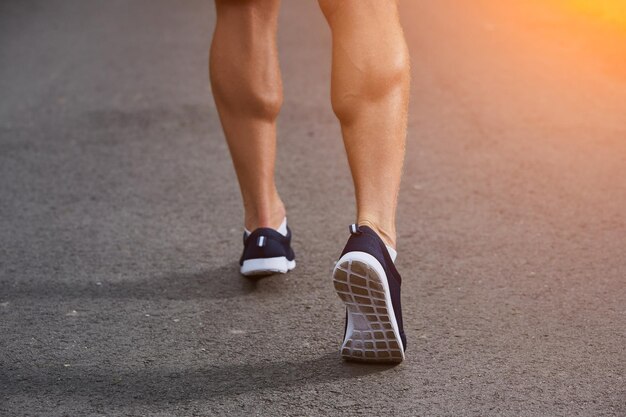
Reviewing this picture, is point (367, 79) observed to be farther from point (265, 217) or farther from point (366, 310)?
point (265, 217)

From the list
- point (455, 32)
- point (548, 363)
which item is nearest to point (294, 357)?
point (548, 363)

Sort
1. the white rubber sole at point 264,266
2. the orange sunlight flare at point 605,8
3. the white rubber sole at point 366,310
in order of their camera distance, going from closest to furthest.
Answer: the white rubber sole at point 366,310
the white rubber sole at point 264,266
the orange sunlight flare at point 605,8

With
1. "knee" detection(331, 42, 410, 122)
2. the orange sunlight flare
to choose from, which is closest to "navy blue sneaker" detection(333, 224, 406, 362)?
"knee" detection(331, 42, 410, 122)

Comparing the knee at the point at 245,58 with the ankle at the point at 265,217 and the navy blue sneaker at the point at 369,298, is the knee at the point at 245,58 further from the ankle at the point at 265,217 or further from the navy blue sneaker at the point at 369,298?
the navy blue sneaker at the point at 369,298

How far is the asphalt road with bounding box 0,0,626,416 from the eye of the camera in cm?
266

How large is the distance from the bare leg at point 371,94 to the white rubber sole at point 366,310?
0.61ft

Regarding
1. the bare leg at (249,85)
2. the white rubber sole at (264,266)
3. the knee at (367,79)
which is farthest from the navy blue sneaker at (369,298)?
the bare leg at (249,85)

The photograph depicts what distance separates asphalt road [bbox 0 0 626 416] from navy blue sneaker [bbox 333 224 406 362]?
0.06 meters

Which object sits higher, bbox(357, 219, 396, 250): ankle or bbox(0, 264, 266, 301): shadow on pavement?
bbox(357, 219, 396, 250): ankle

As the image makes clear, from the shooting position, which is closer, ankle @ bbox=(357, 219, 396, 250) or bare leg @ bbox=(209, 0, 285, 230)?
ankle @ bbox=(357, 219, 396, 250)

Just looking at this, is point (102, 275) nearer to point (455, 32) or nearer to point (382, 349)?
point (382, 349)

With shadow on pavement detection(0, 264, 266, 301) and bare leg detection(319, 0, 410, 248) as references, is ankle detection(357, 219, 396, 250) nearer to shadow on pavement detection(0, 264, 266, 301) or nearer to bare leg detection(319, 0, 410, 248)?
bare leg detection(319, 0, 410, 248)

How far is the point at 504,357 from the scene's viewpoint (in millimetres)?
2771

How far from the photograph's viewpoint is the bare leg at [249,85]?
10.7 ft
